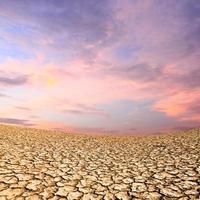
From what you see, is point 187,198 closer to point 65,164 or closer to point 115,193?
point 115,193

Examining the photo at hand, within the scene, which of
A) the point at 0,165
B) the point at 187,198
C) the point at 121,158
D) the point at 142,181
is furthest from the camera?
the point at 121,158

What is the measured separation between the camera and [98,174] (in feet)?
25.6

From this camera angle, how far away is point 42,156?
32.9 ft

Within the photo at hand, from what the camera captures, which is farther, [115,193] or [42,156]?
[42,156]

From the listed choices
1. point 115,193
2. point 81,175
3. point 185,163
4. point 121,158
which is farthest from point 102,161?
point 115,193

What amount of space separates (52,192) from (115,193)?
4.52ft

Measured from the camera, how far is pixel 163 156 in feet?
34.0

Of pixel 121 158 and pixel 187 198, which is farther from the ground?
pixel 121 158

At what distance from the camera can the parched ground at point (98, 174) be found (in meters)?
6.23

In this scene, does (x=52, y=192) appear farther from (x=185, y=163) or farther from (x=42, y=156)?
(x=185, y=163)

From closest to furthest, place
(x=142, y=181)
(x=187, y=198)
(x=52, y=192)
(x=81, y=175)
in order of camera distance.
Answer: (x=187, y=198) → (x=52, y=192) → (x=142, y=181) → (x=81, y=175)

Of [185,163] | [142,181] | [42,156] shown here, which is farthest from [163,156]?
[42,156]

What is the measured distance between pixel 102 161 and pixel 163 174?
8.08ft

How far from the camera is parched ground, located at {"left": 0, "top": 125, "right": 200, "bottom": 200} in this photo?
20.5 feet
